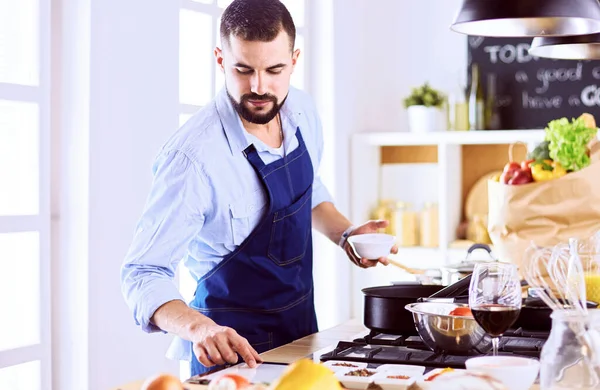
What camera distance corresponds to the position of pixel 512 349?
6.40ft

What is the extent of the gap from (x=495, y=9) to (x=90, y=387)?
193 centimetres

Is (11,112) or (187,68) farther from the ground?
(187,68)

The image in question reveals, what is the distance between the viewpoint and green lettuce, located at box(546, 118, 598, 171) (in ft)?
10.4

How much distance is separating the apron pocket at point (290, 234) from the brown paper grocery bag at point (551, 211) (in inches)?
36.8

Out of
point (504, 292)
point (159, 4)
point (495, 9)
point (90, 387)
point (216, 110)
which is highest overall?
point (159, 4)

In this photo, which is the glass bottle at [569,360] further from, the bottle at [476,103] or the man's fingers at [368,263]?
the bottle at [476,103]

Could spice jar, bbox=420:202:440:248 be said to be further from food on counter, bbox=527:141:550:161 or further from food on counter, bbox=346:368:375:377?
food on counter, bbox=346:368:375:377

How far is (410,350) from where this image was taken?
77.9 inches

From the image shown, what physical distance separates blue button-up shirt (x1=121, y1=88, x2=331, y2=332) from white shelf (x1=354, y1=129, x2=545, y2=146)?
7.91 ft

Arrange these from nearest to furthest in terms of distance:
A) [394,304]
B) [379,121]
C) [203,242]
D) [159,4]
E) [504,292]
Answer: [504,292]
[394,304]
[203,242]
[159,4]
[379,121]

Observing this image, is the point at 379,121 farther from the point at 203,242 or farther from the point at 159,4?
the point at 203,242

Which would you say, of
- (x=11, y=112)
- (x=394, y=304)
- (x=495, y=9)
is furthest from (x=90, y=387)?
(x=495, y=9)

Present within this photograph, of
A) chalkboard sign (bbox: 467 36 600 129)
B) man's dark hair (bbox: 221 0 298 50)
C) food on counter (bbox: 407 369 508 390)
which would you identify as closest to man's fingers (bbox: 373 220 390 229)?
man's dark hair (bbox: 221 0 298 50)

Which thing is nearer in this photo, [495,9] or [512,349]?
[512,349]
